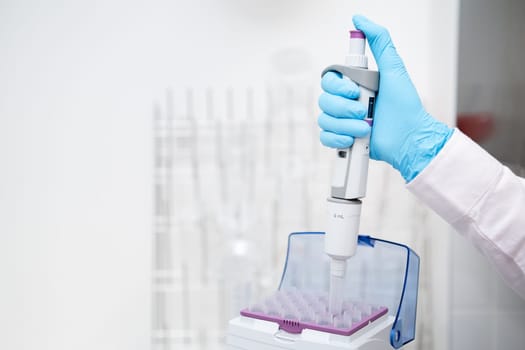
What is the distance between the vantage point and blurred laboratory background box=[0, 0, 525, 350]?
4.96 feet

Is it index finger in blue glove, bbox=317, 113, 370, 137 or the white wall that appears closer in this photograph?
index finger in blue glove, bbox=317, 113, 370, 137

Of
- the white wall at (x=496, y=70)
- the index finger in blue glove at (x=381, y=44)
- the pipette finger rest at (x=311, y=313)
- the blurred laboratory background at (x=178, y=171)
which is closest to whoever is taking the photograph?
A: the pipette finger rest at (x=311, y=313)

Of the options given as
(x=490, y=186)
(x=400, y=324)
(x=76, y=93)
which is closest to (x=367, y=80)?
(x=490, y=186)

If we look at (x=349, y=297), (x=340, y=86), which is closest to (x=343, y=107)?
(x=340, y=86)

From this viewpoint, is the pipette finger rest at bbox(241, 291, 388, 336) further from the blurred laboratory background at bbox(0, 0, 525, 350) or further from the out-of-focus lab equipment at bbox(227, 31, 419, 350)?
the blurred laboratory background at bbox(0, 0, 525, 350)

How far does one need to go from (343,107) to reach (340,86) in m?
0.04

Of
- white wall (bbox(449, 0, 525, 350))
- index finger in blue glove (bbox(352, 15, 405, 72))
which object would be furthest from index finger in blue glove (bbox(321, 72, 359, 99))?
white wall (bbox(449, 0, 525, 350))

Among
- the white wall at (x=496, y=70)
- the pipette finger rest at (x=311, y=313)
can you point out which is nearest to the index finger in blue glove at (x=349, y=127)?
the pipette finger rest at (x=311, y=313)

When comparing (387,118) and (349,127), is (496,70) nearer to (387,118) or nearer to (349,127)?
(387,118)

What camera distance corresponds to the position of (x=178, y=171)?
157cm

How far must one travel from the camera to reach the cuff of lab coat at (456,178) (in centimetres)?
85

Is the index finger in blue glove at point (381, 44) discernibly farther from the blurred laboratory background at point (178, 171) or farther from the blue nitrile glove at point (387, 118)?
the blurred laboratory background at point (178, 171)

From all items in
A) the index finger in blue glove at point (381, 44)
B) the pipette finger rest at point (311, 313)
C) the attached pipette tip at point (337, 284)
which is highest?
the index finger in blue glove at point (381, 44)

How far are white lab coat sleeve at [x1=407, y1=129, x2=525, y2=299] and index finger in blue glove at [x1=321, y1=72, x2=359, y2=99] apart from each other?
0.18 meters
